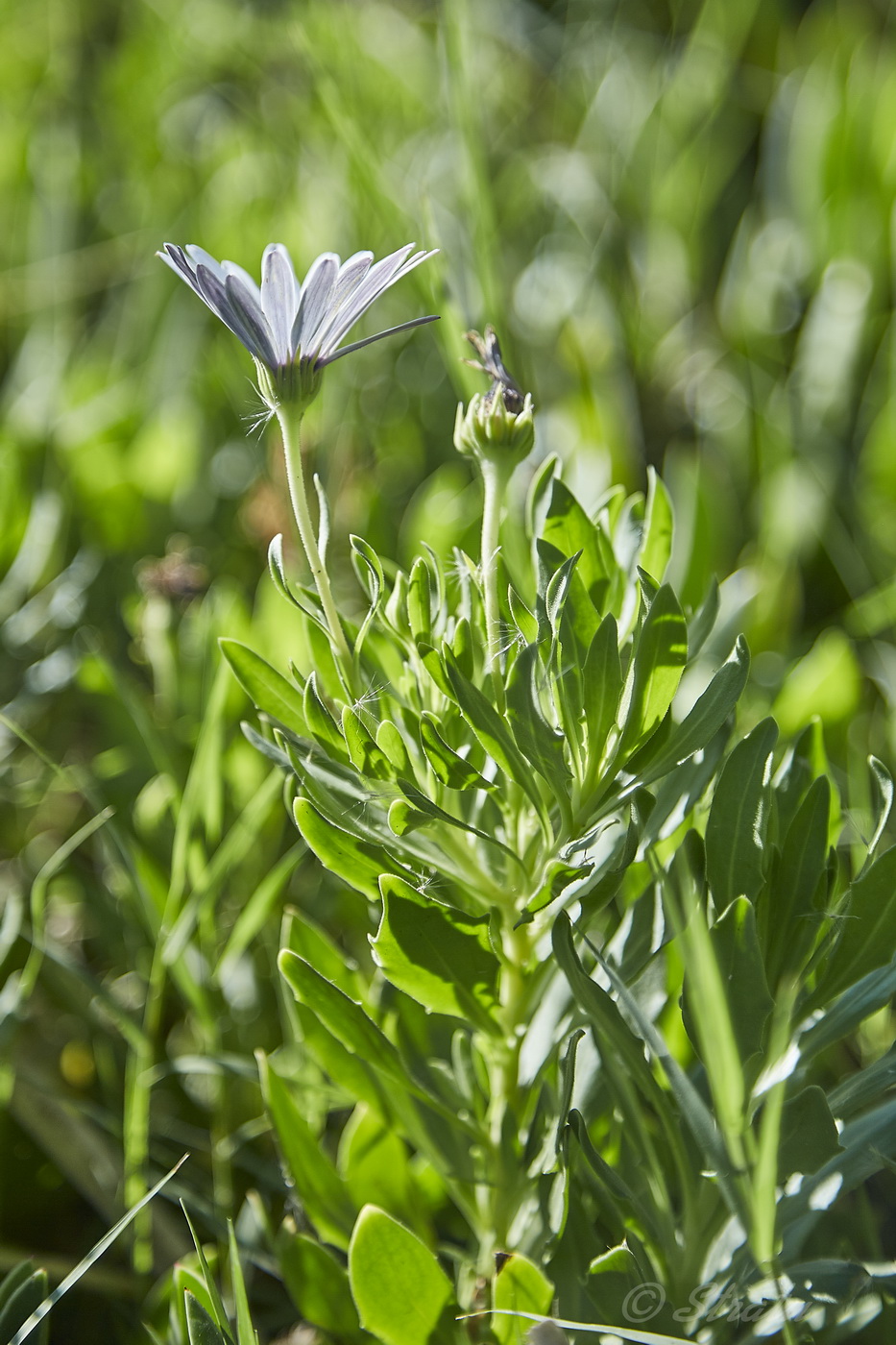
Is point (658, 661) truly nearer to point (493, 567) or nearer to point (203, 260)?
point (493, 567)

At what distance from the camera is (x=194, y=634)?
0.84m

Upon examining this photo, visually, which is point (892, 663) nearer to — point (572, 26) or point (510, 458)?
point (510, 458)

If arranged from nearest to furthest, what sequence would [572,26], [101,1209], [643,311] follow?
[101,1209], [643,311], [572,26]

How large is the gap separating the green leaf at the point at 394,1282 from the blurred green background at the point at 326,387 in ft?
0.50

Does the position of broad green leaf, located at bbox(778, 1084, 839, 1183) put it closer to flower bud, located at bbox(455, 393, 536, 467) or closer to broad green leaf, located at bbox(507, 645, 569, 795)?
broad green leaf, located at bbox(507, 645, 569, 795)

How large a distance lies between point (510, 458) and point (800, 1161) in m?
0.31

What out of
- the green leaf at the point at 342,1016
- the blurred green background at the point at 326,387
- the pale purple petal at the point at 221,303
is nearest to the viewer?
the pale purple petal at the point at 221,303

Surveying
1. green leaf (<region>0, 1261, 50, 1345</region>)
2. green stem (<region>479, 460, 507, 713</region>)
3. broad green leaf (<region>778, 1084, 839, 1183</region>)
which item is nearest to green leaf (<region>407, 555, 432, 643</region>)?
green stem (<region>479, 460, 507, 713</region>)

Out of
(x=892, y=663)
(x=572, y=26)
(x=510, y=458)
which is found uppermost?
(x=572, y=26)

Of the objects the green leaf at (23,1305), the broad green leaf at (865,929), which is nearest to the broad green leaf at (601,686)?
the broad green leaf at (865,929)

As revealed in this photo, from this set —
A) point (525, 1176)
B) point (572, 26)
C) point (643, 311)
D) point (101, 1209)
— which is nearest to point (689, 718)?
point (525, 1176)

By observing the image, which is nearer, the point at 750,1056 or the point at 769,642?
the point at 750,1056

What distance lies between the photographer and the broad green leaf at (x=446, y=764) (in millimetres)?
433

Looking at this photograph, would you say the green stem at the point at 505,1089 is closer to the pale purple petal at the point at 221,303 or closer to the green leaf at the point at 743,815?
the green leaf at the point at 743,815
